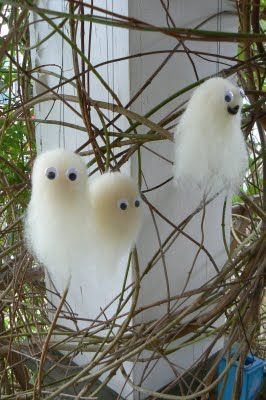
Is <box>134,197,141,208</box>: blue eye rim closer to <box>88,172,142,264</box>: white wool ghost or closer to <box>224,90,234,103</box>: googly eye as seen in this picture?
<box>88,172,142,264</box>: white wool ghost

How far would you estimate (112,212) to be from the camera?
39 centimetres

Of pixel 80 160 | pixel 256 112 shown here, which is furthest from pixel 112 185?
pixel 256 112

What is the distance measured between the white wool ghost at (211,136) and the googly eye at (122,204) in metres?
0.06

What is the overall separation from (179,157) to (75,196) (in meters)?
0.11

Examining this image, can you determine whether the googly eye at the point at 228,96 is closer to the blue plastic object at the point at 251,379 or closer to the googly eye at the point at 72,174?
the googly eye at the point at 72,174

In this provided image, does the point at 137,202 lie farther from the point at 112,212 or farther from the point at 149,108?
the point at 149,108

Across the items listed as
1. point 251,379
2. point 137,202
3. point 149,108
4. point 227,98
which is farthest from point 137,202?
point 251,379

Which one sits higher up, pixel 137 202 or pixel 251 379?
pixel 137 202

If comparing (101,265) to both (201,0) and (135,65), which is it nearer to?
(135,65)

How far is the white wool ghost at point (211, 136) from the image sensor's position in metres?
0.35

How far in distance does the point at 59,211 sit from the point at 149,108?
0.34m

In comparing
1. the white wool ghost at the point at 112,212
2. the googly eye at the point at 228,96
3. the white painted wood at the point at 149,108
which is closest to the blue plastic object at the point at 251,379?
the white painted wood at the point at 149,108

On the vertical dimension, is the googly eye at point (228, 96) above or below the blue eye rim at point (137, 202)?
above

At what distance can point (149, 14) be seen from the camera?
61 cm
